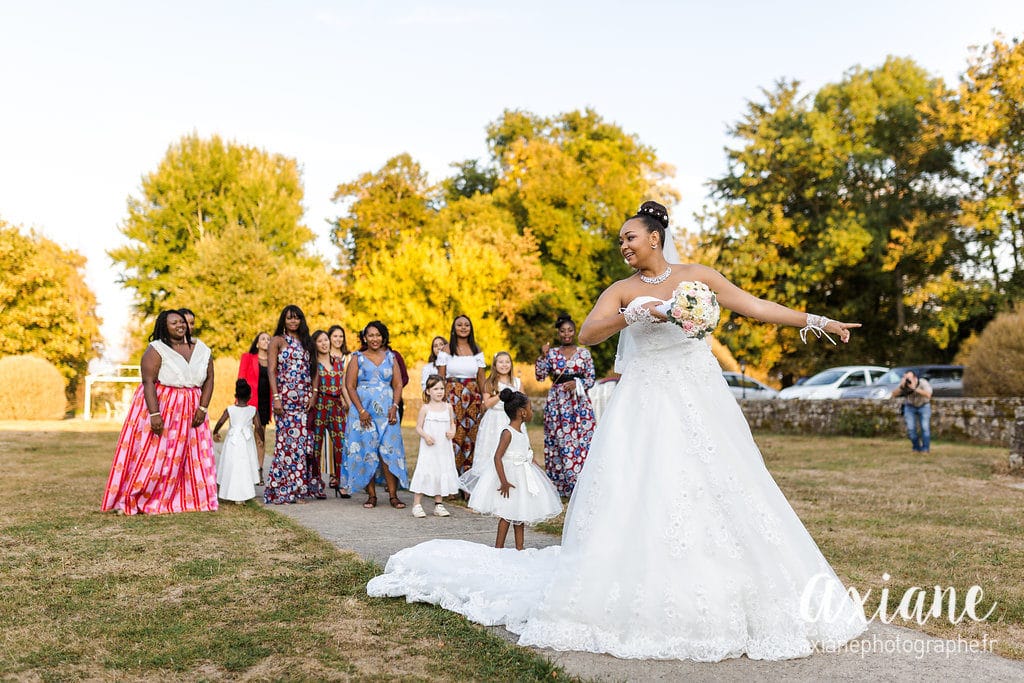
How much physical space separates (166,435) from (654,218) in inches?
252

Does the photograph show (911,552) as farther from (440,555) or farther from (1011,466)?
(1011,466)

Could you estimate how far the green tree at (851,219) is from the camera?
30.9 meters

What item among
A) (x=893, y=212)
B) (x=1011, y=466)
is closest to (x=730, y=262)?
(x=893, y=212)

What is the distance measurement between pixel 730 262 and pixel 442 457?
27442 mm

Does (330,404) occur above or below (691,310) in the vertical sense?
below

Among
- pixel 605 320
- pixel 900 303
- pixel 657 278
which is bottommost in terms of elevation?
pixel 605 320

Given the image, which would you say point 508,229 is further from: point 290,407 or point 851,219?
point 290,407

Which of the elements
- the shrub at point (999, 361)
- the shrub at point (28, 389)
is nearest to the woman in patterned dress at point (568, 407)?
the shrub at point (999, 361)

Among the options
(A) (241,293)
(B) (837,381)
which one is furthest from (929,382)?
(A) (241,293)

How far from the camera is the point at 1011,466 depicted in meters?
12.8

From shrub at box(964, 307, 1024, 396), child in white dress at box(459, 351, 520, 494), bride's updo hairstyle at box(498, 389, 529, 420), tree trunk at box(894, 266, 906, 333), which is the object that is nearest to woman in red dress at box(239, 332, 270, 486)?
child in white dress at box(459, 351, 520, 494)

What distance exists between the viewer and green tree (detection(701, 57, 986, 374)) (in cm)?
3091

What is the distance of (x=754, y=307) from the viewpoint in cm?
491

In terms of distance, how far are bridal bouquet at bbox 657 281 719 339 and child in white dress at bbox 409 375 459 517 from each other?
15.8 ft
